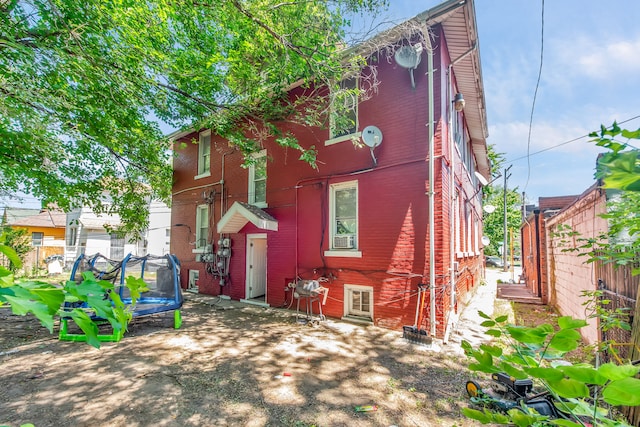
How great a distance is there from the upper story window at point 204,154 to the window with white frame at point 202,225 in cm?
138

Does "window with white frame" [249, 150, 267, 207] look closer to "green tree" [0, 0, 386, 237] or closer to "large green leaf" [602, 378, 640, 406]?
"green tree" [0, 0, 386, 237]

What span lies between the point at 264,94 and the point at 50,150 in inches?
203

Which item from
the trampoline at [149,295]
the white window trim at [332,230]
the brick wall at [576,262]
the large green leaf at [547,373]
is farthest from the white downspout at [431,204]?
the trampoline at [149,295]

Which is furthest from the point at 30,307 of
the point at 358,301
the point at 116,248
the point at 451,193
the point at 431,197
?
the point at 116,248

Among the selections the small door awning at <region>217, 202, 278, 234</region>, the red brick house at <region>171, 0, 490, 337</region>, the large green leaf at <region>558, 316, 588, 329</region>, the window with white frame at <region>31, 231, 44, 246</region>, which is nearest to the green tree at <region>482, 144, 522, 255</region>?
the red brick house at <region>171, 0, 490, 337</region>

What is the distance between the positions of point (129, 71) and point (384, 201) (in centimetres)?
585

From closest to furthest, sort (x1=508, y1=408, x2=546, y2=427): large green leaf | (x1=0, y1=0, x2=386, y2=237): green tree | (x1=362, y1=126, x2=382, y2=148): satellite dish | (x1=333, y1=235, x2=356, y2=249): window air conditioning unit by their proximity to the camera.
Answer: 1. (x1=508, y1=408, x2=546, y2=427): large green leaf
2. (x1=0, y1=0, x2=386, y2=237): green tree
3. (x1=362, y1=126, x2=382, y2=148): satellite dish
4. (x1=333, y1=235, x2=356, y2=249): window air conditioning unit

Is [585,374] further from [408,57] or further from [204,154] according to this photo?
[204,154]

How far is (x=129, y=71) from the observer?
5.31 meters

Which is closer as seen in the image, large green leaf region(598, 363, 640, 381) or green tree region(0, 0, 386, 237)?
large green leaf region(598, 363, 640, 381)

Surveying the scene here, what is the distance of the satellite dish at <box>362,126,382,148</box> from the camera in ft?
21.2

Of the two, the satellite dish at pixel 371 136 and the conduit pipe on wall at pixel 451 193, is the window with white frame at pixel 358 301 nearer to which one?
the conduit pipe on wall at pixel 451 193

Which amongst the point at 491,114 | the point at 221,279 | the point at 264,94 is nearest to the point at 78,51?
the point at 264,94

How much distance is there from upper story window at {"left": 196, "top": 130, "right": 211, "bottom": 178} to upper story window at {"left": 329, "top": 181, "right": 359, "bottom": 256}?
20.6 ft
